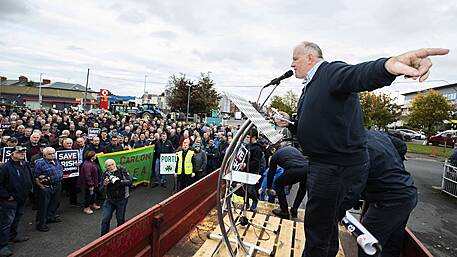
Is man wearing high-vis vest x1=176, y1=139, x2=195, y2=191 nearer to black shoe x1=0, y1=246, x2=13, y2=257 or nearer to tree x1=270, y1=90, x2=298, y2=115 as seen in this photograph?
black shoe x1=0, y1=246, x2=13, y2=257

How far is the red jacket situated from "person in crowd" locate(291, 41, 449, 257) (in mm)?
5706

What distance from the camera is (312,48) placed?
1946 millimetres

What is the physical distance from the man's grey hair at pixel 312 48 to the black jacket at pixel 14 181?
5.00 meters

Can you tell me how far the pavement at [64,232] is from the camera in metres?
4.42

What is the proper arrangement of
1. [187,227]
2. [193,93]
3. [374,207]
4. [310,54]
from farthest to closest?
[193,93], [187,227], [374,207], [310,54]

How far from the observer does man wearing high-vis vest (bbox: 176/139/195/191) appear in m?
7.37

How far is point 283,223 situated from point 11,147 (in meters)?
6.06

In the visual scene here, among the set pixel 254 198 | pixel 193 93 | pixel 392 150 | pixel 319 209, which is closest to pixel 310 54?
→ pixel 319 209

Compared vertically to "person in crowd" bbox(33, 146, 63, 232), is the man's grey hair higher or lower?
higher

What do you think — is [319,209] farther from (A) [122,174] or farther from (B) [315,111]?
(A) [122,174]

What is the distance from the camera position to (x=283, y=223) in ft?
12.6

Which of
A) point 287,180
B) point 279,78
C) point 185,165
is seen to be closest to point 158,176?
point 185,165

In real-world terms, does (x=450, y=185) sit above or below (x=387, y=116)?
below

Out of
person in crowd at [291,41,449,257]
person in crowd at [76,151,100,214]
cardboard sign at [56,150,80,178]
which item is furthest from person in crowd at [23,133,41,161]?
person in crowd at [291,41,449,257]
